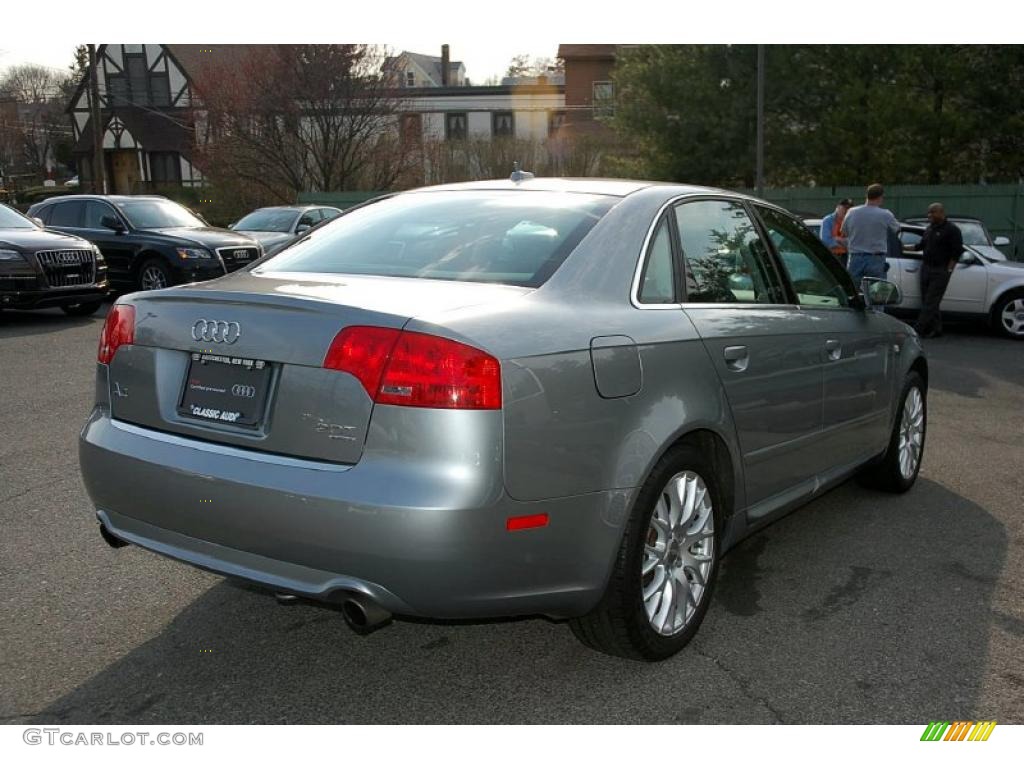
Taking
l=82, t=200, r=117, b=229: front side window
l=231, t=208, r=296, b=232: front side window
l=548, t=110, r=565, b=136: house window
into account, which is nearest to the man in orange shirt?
l=231, t=208, r=296, b=232: front side window

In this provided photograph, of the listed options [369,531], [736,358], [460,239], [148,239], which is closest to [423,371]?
[369,531]

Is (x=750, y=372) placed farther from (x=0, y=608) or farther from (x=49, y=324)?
(x=49, y=324)

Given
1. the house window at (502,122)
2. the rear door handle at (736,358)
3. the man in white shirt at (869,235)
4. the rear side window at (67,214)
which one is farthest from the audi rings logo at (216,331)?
the house window at (502,122)

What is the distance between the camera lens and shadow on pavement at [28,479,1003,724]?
3.07 m

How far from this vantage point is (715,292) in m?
3.85

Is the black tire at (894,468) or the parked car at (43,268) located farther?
the parked car at (43,268)

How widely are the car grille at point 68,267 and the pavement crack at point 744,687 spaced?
1119cm

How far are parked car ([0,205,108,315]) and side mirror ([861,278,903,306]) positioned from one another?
1043 centimetres

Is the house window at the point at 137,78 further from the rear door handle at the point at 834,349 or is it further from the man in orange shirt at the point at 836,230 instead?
the rear door handle at the point at 834,349

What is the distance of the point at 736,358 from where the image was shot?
371 centimetres

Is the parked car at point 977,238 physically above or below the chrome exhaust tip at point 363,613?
above

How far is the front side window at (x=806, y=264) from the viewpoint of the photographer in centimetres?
451

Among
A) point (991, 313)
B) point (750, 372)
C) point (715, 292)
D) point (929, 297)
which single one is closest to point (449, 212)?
point (715, 292)

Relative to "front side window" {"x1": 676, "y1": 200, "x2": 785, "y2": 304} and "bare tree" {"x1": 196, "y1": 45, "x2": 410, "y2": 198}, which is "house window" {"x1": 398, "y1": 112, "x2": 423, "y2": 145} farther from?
"front side window" {"x1": 676, "y1": 200, "x2": 785, "y2": 304}
